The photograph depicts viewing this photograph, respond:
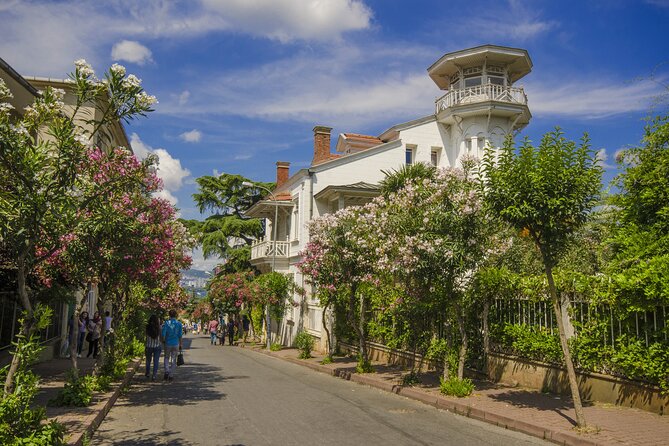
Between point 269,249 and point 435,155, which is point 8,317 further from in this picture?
point 435,155

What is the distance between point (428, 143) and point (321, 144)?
256 inches

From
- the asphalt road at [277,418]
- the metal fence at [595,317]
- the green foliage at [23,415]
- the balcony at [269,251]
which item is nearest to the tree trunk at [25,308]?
the green foliage at [23,415]

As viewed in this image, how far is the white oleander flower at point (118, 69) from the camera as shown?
24.2ft

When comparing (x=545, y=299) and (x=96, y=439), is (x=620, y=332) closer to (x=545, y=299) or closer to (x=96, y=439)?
(x=545, y=299)

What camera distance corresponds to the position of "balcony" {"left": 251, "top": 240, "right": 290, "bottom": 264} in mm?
31719

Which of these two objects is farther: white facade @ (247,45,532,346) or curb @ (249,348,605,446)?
white facade @ (247,45,532,346)

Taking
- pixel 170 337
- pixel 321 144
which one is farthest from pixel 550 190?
pixel 321 144

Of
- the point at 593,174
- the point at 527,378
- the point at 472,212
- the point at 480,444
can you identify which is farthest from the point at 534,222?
the point at 527,378

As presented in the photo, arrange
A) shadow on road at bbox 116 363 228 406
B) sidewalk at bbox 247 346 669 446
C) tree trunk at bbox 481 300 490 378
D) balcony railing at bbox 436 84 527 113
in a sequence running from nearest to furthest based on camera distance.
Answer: sidewalk at bbox 247 346 669 446, shadow on road at bbox 116 363 228 406, tree trunk at bbox 481 300 490 378, balcony railing at bbox 436 84 527 113

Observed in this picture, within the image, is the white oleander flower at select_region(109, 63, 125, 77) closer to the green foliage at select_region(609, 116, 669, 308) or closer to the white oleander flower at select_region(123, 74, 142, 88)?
the white oleander flower at select_region(123, 74, 142, 88)

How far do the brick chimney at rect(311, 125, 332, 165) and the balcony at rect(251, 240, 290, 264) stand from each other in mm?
5543

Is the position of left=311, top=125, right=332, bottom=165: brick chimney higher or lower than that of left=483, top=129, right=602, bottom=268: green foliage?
higher

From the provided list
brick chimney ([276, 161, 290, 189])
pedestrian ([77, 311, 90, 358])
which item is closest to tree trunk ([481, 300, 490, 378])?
pedestrian ([77, 311, 90, 358])

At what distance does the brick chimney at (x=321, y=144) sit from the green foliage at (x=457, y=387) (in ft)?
73.6
